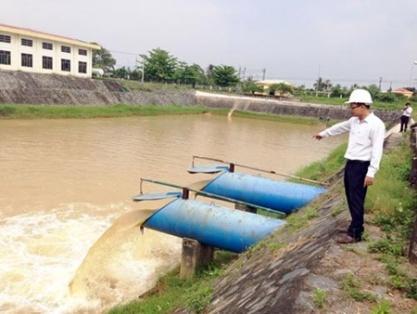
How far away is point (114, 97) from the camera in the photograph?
1599 inches

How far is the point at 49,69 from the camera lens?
40688 millimetres

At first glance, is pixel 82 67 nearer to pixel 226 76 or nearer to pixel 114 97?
pixel 114 97

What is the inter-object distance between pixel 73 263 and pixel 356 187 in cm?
560

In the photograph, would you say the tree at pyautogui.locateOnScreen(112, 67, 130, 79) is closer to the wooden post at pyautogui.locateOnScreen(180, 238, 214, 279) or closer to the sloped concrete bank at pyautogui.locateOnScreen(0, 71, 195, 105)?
the sloped concrete bank at pyautogui.locateOnScreen(0, 71, 195, 105)

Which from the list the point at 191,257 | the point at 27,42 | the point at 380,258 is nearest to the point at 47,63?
the point at 27,42

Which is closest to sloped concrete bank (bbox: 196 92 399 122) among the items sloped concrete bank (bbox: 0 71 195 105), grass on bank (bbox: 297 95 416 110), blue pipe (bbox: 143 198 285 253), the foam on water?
grass on bank (bbox: 297 95 416 110)

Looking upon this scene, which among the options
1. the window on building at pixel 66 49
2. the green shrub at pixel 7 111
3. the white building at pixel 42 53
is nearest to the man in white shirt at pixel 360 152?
the green shrub at pixel 7 111

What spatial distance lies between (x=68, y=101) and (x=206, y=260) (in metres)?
32.0

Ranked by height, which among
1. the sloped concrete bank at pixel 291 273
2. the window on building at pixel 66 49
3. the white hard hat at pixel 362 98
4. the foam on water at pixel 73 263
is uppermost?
the window on building at pixel 66 49

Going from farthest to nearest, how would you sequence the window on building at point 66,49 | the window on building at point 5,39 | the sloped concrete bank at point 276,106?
the sloped concrete bank at point 276,106 → the window on building at point 66,49 → the window on building at point 5,39

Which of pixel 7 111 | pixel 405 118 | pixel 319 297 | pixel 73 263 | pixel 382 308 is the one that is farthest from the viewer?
pixel 7 111

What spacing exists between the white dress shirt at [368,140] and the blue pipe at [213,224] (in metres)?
2.54

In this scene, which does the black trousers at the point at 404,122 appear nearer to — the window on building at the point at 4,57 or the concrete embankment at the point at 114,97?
the concrete embankment at the point at 114,97

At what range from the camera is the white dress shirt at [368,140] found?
383 centimetres
